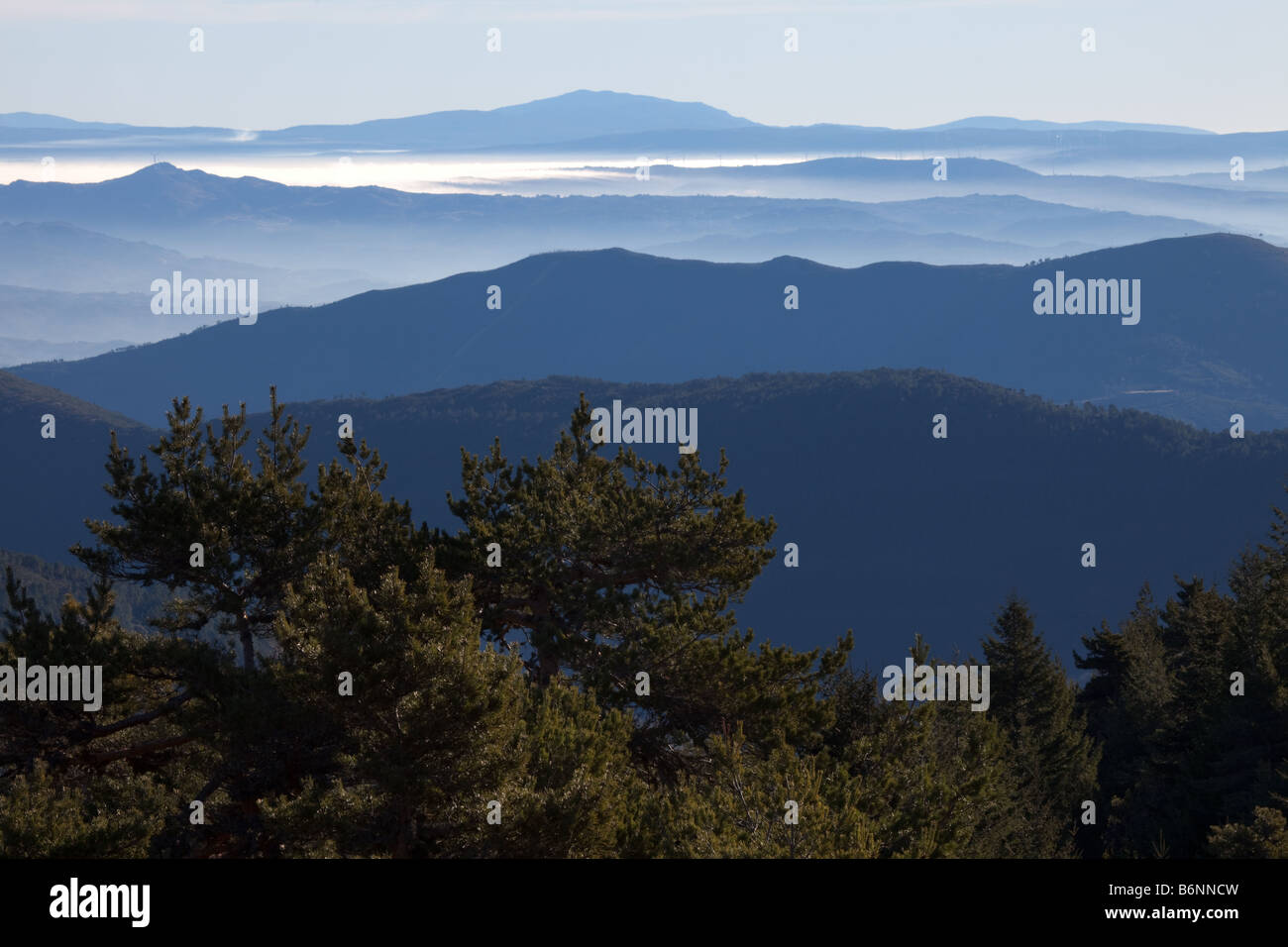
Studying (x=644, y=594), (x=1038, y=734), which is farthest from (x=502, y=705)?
(x=1038, y=734)

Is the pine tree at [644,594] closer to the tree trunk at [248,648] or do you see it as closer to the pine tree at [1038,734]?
the tree trunk at [248,648]

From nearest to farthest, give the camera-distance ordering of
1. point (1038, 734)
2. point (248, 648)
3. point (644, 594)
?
point (248, 648) < point (644, 594) < point (1038, 734)

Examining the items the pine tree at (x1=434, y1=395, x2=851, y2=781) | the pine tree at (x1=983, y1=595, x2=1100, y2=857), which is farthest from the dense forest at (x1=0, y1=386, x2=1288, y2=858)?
the pine tree at (x1=983, y1=595, x2=1100, y2=857)

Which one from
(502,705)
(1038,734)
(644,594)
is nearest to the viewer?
(502,705)

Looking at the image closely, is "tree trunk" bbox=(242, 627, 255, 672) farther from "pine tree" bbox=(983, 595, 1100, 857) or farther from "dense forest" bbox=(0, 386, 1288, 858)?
"pine tree" bbox=(983, 595, 1100, 857)

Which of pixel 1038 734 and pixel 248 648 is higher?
pixel 248 648

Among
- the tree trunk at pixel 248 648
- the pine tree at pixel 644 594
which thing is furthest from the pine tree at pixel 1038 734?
the tree trunk at pixel 248 648

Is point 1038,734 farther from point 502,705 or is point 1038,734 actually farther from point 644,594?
point 502,705

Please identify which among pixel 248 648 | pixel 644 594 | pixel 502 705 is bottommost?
pixel 248 648
